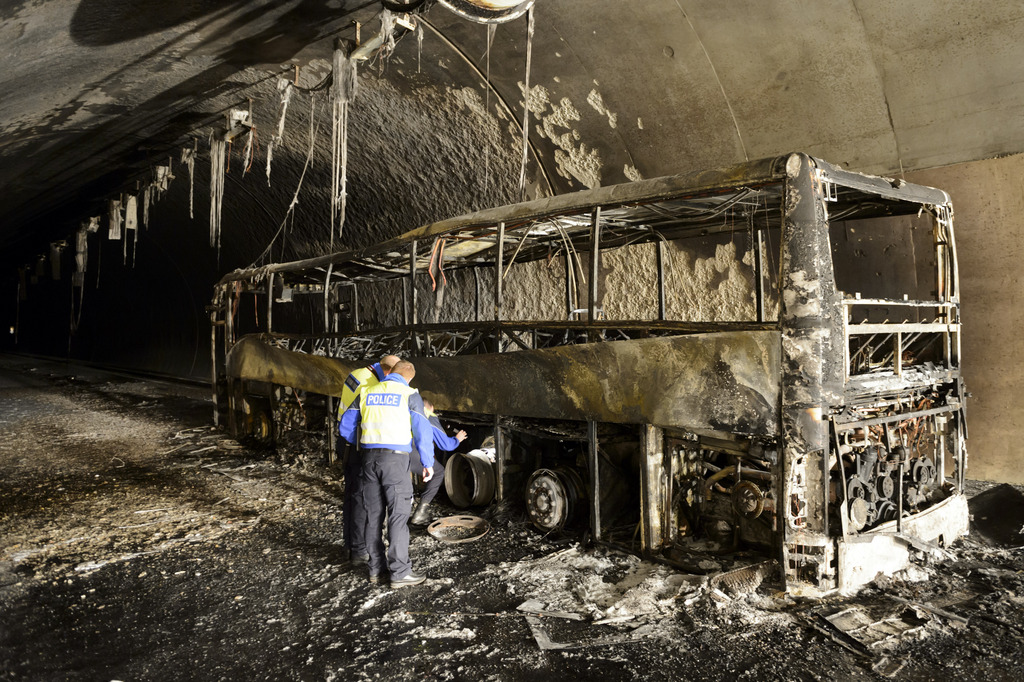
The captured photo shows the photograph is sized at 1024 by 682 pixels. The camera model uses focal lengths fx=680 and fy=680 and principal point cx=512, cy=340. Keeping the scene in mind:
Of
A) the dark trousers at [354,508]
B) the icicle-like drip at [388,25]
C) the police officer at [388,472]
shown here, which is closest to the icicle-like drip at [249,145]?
the icicle-like drip at [388,25]

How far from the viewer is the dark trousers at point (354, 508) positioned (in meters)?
4.86

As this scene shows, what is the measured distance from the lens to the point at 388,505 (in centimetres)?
471

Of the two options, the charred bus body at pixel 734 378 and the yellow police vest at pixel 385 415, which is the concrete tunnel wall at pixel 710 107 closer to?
the charred bus body at pixel 734 378

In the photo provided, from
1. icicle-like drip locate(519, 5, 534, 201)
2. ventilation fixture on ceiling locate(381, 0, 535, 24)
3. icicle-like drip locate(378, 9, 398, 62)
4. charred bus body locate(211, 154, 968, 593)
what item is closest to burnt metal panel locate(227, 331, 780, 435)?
charred bus body locate(211, 154, 968, 593)

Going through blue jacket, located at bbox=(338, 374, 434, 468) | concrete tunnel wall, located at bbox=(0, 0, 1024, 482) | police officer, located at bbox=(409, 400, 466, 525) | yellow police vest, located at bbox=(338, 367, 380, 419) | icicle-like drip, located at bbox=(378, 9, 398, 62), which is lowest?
police officer, located at bbox=(409, 400, 466, 525)

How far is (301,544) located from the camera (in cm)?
555

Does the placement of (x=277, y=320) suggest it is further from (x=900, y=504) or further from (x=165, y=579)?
(x=900, y=504)

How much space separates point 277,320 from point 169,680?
1244 cm

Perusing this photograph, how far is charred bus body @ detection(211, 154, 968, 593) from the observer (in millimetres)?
4105

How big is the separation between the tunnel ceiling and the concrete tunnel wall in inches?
0.8

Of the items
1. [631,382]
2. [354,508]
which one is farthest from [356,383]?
[631,382]

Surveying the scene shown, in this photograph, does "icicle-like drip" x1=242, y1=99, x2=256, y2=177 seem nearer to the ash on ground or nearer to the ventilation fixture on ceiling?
the ventilation fixture on ceiling

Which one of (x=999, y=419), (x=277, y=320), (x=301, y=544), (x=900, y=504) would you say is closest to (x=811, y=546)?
(x=900, y=504)

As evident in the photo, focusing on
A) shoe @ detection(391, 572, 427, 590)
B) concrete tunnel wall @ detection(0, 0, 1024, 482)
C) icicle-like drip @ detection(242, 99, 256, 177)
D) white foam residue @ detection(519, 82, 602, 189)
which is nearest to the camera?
shoe @ detection(391, 572, 427, 590)
